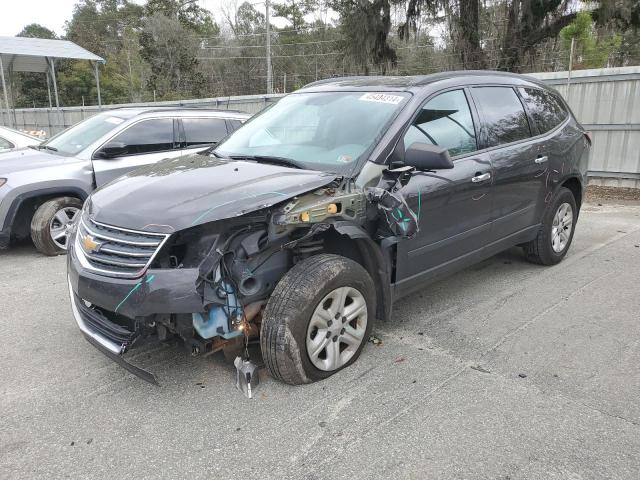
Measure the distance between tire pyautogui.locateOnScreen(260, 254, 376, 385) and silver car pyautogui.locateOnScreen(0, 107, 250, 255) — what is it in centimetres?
367

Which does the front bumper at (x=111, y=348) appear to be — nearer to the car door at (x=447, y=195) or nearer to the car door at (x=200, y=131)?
the car door at (x=447, y=195)

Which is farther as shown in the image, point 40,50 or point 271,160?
point 40,50

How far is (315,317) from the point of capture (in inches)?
116

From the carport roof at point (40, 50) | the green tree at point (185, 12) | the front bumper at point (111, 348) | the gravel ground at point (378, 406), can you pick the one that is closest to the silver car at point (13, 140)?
the gravel ground at point (378, 406)

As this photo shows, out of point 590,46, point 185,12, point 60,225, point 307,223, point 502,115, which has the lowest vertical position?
point 60,225

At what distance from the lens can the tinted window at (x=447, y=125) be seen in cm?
357

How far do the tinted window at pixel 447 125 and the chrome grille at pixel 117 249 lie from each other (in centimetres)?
175

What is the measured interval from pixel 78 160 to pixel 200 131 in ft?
5.18

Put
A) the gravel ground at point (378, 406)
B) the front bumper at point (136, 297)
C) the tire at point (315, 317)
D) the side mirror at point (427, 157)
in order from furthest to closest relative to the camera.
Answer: the side mirror at point (427, 157), the tire at point (315, 317), the front bumper at point (136, 297), the gravel ground at point (378, 406)

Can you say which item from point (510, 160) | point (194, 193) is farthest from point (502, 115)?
point (194, 193)

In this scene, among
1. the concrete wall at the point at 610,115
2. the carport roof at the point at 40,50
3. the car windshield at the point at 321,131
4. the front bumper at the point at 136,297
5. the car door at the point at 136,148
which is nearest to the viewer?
the front bumper at the point at 136,297

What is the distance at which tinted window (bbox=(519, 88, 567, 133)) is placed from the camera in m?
4.71

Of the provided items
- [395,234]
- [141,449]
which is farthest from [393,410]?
[141,449]

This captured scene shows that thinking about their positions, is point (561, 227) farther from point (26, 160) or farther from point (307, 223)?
point (26, 160)
